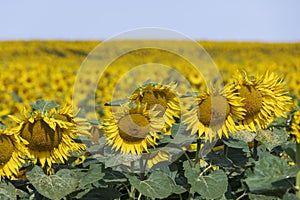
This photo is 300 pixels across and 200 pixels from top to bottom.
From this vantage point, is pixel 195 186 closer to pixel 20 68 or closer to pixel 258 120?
pixel 258 120

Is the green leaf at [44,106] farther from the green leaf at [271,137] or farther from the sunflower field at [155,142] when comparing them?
the green leaf at [271,137]

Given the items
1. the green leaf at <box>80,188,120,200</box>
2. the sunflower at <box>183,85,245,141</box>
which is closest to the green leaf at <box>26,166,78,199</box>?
the green leaf at <box>80,188,120,200</box>

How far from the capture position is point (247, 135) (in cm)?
261

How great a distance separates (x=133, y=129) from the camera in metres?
2.54

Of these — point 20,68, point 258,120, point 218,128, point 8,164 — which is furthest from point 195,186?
point 20,68

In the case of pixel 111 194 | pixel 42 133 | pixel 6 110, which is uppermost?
pixel 42 133

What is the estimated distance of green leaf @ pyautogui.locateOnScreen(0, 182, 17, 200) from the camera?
8.07 feet

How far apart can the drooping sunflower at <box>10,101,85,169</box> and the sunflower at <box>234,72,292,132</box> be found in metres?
0.65

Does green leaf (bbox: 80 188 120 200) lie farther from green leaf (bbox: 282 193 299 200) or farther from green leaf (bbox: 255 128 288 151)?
green leaf (bbox: 282 193 299 200)

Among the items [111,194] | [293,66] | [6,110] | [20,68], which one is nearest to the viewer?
[111,194]

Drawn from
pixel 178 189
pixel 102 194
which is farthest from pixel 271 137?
pixel 102 194

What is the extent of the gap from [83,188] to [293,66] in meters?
10.5

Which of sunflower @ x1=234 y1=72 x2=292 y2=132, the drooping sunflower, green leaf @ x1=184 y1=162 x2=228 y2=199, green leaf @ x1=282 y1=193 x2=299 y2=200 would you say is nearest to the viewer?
Result: green leaf @ x1=282 y1=193 x2=299 y2=200

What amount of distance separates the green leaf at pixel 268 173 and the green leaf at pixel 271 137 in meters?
0.40
